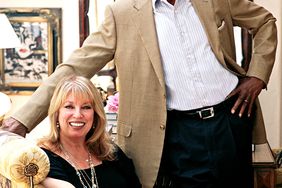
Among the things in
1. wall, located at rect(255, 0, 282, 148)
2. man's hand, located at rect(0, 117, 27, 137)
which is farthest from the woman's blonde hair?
wall, located at rect(255, 0, 282, 148)

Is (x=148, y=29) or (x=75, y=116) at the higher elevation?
(x=148, y=29)

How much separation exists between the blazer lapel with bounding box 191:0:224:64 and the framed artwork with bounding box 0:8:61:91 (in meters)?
2.44

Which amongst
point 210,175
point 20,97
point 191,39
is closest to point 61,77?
point 191,39

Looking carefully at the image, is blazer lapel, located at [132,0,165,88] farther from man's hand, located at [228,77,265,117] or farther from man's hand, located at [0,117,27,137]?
man's hand, located at [0,117,27,137]

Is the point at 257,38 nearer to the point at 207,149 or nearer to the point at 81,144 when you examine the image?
the point at 207,149

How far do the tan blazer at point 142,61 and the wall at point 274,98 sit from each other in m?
1.92

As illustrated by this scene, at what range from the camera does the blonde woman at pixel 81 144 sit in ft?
6.48

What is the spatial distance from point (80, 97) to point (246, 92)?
2.11 ft

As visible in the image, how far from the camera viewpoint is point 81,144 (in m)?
2.11

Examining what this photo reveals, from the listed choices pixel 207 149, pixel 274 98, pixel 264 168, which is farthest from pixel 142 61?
pixel 274 98

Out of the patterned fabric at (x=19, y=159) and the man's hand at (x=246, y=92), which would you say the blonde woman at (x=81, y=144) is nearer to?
the patterned fabric at (x=19, y=159)

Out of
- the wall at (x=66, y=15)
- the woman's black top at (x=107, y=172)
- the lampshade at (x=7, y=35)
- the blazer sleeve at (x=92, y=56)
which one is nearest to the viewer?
the woman's black top at (x=107, y=172)

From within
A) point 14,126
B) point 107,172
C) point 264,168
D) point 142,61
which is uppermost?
point 142,61

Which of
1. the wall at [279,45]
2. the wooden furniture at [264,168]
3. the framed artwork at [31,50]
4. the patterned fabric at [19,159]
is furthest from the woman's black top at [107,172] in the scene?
the framed artwork at [31,50]
